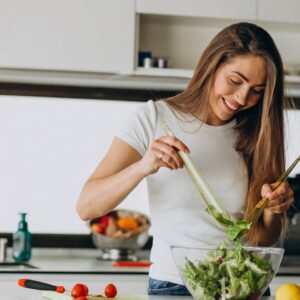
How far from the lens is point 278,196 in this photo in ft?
6.24

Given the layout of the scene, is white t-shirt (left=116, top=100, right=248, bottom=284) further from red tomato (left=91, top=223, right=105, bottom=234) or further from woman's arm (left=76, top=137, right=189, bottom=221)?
red tomato (left=91, top=223, right=105, bottom=234)

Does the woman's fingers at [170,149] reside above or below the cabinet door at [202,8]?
below

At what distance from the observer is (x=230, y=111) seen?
6.68ft

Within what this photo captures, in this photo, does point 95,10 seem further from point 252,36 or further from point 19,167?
point 252,36

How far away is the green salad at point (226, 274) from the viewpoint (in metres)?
1.55

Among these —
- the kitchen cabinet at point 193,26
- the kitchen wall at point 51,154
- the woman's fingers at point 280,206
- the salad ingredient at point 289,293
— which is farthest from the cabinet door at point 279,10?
the salad ingredient at point 289,293

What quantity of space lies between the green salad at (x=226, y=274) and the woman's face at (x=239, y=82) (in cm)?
52

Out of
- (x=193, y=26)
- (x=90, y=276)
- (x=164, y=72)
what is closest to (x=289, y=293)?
(x=90, y=276)

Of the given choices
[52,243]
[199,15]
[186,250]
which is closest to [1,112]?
[52,243]

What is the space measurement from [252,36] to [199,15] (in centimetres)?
129

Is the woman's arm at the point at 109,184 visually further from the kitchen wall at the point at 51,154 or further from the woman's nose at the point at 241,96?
the kitchen wall at the point at 51,154

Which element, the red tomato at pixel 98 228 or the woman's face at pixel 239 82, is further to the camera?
the red tomato at pixel 98 228

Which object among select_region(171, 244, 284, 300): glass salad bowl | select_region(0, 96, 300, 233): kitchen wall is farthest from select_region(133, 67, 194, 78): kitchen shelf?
select_region(171, 244, 284, 300): glass salad bowl

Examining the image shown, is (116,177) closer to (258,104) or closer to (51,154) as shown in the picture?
(258,104)
